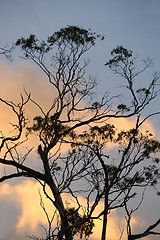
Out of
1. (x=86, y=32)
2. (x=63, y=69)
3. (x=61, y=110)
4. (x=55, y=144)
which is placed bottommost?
(x=55, y=144)

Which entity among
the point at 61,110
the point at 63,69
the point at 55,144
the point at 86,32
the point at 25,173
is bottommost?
the point at 25,173

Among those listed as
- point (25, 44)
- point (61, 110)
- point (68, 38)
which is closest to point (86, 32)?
point (68, 38)

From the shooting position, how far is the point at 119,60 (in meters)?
15.5

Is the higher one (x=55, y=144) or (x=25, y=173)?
(x=55, y=144)

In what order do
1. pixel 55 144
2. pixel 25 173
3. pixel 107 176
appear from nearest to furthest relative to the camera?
1. pixel 25 173
2. pixel 55 144
3. pixel 107 176

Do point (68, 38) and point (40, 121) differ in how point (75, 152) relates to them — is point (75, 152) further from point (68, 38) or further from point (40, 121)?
point (68, 38)

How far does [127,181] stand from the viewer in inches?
606

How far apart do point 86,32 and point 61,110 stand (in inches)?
110

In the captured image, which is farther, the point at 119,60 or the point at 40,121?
the point at 119,60

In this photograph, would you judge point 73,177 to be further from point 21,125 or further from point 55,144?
point 21,125

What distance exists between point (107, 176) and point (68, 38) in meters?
4.73

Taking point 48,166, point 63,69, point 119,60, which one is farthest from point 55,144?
point 119,60

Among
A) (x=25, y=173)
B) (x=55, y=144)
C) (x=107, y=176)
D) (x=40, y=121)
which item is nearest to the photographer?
(x=25, y=173)

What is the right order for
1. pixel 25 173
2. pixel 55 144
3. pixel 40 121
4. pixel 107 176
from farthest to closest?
pixel 107 176 → pixel 40 121 → pixel 55 144 → pixel 25 173
